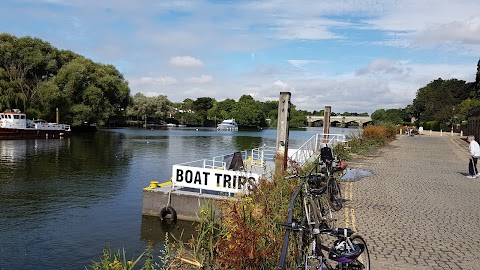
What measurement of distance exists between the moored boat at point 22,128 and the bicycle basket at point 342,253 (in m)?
54.0

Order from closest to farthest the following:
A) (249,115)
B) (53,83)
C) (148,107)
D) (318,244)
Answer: (318,244)
(53,83)
(148,107)
(249,115)

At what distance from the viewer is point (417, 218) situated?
945cm

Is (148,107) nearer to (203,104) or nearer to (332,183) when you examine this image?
(203,104)

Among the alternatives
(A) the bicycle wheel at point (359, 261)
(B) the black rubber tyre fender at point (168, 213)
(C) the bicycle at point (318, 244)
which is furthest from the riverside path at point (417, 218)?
(B) the black rubber tyre fender at point (168, 213)

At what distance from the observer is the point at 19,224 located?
13875 mm

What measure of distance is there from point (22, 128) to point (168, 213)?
150 ft

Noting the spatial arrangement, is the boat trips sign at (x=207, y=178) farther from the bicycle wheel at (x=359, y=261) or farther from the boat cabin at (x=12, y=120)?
the boat cabin at (x=12, y=120)

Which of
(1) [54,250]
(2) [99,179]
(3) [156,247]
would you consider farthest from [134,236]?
(2) [99,179]

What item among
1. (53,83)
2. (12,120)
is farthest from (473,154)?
(53,83)

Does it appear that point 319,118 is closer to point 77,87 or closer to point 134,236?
point 77,87

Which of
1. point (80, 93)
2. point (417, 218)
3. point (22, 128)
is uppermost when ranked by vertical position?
→ point (80, 93)

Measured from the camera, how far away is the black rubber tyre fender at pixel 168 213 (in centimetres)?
1394

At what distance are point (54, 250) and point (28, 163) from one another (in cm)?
1984

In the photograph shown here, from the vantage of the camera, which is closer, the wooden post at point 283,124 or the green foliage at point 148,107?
the wooden post at point 283,124
